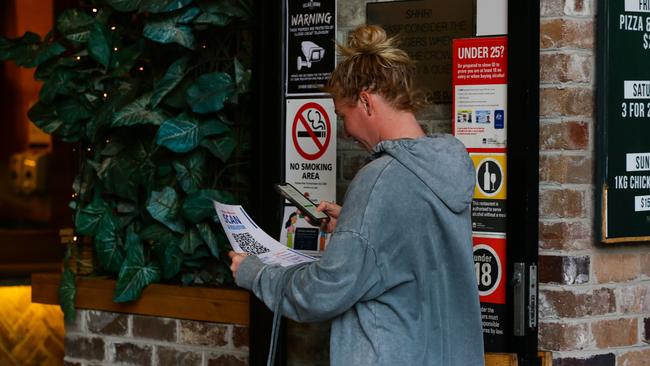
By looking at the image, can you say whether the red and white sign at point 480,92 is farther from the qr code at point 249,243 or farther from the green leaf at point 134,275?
the green leaf at point 134,275

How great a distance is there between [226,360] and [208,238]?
465 millimetres

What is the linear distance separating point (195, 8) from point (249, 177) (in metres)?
0.67

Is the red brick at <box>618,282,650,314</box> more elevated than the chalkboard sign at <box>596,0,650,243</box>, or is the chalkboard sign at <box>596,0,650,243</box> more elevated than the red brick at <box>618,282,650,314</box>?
the chalkboard sign at <box>596,0,650,243</box>

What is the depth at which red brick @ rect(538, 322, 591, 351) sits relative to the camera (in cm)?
347

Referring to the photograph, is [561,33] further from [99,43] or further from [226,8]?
[99,43]

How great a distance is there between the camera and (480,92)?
3.40 m

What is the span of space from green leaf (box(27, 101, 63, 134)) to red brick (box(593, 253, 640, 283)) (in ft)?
7.35

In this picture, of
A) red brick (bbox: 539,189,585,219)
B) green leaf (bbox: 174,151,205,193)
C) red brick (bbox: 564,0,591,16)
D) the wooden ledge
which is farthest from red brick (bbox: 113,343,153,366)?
red brick (bbox: 564,0,591,16)

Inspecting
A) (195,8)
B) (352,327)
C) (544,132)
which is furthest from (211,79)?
(352,327)

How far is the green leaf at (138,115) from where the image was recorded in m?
4.16

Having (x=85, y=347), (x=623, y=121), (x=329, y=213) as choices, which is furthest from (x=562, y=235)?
(x=85, y=347)

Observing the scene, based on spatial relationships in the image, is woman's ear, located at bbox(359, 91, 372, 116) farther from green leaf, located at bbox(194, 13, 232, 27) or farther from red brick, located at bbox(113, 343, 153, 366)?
red brick, located at bbox(113, 343, 153, 366)

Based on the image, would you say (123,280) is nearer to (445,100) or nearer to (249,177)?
(249,177)

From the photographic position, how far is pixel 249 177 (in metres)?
4.14
